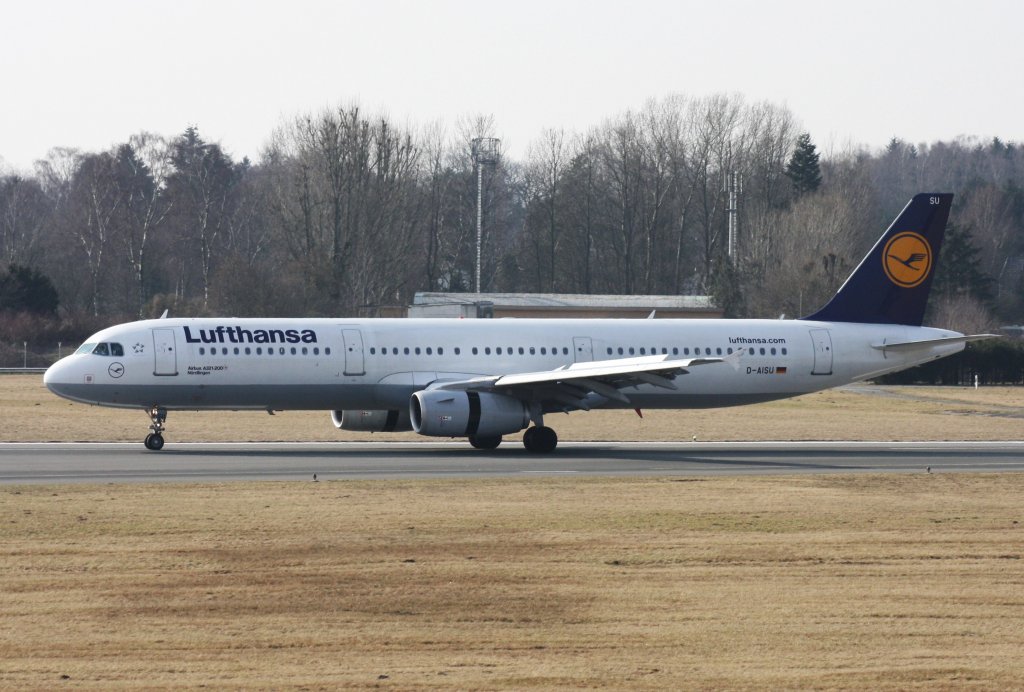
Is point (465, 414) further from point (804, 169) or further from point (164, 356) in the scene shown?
point (804, 169)

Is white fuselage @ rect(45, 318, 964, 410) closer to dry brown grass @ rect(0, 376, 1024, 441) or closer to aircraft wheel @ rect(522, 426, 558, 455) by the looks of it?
aircraft wheel @ rect(522, 426, 558, 455)

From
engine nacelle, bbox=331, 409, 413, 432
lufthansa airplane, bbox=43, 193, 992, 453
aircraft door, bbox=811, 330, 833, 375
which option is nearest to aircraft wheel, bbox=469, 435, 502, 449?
lufthansa airplane, bbox=43, 193, 992, 453

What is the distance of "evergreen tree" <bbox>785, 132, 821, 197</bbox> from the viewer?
120688 mm

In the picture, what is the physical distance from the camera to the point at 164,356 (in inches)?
1427

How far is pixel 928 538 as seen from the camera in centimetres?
2116

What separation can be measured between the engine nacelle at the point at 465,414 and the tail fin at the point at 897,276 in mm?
11038

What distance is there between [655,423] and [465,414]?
45.0ft

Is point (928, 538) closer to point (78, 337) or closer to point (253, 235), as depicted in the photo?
point (78, 337)

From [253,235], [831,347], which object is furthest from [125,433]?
[253,235]

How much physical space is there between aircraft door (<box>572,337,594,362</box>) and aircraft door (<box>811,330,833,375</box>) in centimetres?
666

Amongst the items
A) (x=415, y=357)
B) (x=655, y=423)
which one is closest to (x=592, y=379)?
(x=415, y=357)

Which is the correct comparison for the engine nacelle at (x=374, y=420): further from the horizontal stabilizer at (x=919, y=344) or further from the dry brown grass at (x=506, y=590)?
the horizontal stabilizer at (x=919, y=344)

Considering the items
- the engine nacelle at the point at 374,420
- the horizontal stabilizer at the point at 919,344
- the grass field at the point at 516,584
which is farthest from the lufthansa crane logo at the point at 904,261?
the engine nacelle at the point at 374,420

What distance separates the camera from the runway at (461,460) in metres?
30.4
